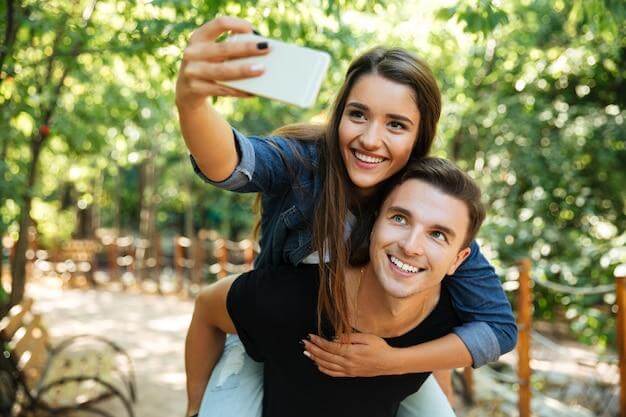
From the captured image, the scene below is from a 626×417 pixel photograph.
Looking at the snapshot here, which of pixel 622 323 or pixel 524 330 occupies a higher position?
pixel 622 323

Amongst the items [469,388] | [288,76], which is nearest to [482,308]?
[288,76]

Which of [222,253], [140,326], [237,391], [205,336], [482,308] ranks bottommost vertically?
[140,326]

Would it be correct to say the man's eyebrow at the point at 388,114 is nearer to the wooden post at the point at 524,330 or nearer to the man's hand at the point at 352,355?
the man's hand at the point at 352,355

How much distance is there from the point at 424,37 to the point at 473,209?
656cm

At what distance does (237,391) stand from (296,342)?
0.89 ft

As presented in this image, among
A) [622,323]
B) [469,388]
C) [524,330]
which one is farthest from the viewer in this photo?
[469,388]

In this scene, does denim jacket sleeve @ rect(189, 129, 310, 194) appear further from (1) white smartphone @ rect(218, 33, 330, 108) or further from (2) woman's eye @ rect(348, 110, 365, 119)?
(1) white smartphone @ rect(218, 33, 330, 108)

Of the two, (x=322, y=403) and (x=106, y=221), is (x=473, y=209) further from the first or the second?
(x=106, y=221)

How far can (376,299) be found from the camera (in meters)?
1.83

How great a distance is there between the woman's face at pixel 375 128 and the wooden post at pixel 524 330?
3452 mm

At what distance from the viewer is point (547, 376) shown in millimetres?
8594

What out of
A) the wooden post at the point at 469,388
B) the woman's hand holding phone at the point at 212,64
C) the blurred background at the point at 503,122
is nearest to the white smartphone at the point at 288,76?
the woman's hand holding phone at the point at 212,64

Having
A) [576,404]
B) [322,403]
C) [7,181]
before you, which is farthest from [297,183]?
[576,404]

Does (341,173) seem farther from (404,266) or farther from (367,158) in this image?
(404,266)
